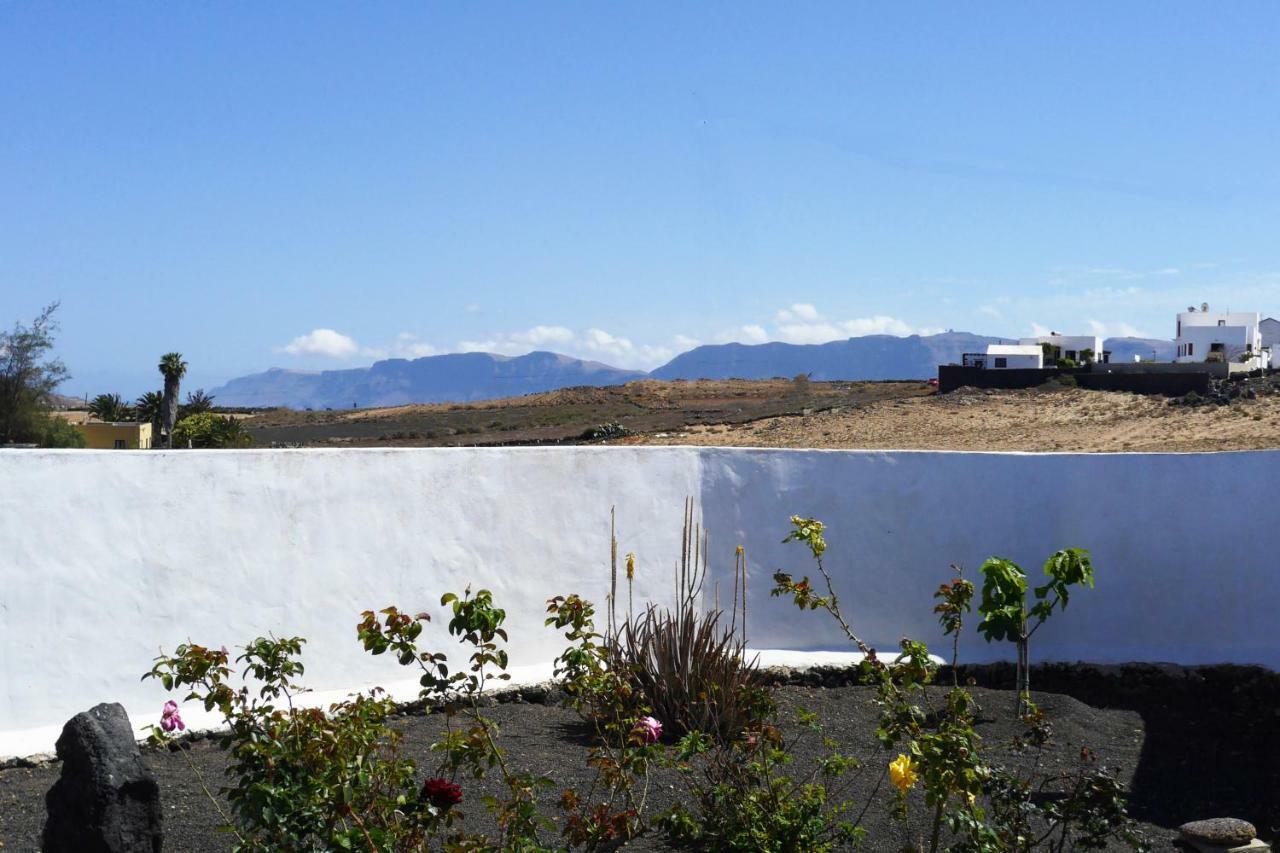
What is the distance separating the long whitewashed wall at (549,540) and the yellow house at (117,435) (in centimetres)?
2015

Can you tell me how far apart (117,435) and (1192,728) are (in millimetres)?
24053

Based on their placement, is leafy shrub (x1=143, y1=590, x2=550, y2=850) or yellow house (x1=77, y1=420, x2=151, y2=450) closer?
leafy shrub (x1=143, y1=590, x2=550, y2=850)

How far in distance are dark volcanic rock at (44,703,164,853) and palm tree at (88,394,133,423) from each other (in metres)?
29.6

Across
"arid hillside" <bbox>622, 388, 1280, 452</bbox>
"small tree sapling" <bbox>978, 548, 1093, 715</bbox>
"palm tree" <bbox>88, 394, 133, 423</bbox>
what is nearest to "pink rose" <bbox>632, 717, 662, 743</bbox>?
"small tree sapling" <bbox>978, 548, 1093, 715</bbox>

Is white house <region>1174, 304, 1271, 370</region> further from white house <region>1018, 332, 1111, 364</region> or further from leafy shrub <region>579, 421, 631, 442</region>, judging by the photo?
leafy shrub <region>579, 421, 631, 442</region>

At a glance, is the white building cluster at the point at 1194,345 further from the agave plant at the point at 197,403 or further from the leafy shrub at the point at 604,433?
the agave plant at the point at 197,403

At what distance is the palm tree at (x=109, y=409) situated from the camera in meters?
31.1

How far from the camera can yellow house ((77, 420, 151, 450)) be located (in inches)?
997

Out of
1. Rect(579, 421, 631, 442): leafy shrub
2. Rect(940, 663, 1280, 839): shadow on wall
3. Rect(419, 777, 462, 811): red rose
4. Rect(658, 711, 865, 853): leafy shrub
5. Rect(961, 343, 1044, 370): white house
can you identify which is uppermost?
Rect(961, 343, 1044, 370): white house

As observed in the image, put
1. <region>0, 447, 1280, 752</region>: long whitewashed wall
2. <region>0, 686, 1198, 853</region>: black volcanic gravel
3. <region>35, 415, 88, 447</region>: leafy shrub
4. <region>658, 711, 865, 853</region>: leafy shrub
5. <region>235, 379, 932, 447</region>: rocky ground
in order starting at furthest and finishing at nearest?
<region>235, 379, 932, 447</region>: rocky ground < <region>35, 415, 88, 447</region>: leafy shrub < <region>0, 447, 1280, 752</region>: long whitewashed wall < <region>0, 686, 1198, 853</region>: black volcanic gravel < <region>658, 711, 865, 853</region>: leafy shrub

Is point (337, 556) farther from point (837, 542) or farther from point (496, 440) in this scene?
point (496, 440)

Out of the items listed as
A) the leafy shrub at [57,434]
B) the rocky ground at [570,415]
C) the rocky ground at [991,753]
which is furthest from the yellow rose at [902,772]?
the rocky ground at [570,415]

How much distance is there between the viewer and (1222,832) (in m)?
4.58

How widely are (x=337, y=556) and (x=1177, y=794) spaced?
4.39 meters
